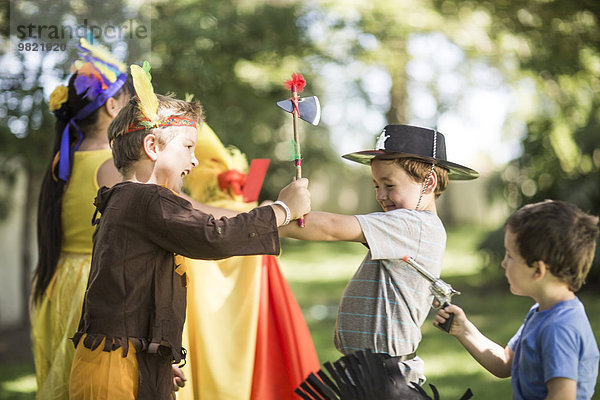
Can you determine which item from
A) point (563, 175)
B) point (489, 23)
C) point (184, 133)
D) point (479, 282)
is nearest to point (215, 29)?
point (489, 23)

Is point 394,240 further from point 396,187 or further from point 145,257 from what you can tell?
point 145,257

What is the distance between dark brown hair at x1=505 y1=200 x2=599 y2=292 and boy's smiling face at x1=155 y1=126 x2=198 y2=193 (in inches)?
48.5

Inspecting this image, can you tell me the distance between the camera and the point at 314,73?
7309 millimetres

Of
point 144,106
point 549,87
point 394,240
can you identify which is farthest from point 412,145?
point 549,87

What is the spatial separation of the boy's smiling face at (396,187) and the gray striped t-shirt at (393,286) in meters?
0.08

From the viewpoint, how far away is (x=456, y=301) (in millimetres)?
9000

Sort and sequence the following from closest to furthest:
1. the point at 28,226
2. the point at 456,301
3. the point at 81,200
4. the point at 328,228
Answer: the point at 328,228 < the point at 81,200 < the point at 28,226 < the point at 456,301

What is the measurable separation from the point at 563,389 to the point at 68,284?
2.30 metres

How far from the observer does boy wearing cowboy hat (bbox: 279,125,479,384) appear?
7.81 feet

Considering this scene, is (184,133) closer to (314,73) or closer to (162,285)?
(162,285)

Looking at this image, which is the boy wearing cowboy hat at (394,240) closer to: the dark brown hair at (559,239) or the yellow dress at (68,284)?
the dark brown hair at (559,239)

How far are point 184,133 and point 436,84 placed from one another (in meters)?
10.9

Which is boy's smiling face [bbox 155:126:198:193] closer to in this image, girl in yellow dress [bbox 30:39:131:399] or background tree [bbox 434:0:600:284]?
girl in yellow dress [bbox 30:39:131:399]

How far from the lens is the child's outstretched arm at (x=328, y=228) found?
235cm
